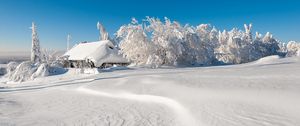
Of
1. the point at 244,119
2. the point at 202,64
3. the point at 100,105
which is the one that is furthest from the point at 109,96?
the point at 202,64

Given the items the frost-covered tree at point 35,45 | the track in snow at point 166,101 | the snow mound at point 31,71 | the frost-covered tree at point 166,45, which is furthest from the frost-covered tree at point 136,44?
the frost-covered tree at point 35,45

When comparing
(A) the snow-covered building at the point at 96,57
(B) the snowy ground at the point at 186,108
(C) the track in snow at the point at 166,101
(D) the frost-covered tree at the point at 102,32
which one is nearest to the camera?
(B) the snowy ground at the point at 186,108

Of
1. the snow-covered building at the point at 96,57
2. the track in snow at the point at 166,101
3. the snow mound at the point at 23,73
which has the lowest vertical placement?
the track in snow at the point at 166,101

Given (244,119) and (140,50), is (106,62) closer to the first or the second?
(140,50)

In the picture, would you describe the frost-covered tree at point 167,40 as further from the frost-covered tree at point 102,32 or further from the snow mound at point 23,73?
the frost-covered tree at point 102,32

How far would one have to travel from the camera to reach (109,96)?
40.4 feet

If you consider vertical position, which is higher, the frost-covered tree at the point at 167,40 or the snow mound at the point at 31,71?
the frost-covered tree at the point at 167,40

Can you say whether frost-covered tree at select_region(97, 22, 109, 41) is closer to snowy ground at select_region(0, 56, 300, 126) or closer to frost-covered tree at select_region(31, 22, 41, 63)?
frost-covered tree at select_region(31, 22, 41, 63)

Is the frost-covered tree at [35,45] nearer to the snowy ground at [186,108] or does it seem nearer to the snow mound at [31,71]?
the snow mound at [31,71]

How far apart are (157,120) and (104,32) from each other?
62059 millimetres

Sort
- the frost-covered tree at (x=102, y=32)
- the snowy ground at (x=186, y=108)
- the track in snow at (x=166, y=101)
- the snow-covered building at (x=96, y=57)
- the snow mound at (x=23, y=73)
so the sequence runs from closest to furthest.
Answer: the snowy ground at (x=186, y=108) → the track in snow at (x=166, y=101) → the snow mound at (x=23, y=73) → the snow-covered building at (x=96, y=57) → the frost-covered tree at (x=102, y=32)

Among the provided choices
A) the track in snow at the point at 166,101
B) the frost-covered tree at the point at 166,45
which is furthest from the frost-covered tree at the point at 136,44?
the track in snow at the point at 166,101

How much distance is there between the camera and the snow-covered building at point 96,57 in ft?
123

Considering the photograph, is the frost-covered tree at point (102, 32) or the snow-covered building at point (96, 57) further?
the frost-covered tree at point (102, 32)
